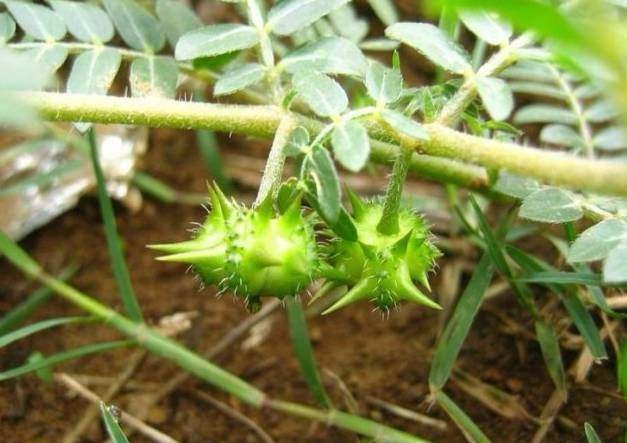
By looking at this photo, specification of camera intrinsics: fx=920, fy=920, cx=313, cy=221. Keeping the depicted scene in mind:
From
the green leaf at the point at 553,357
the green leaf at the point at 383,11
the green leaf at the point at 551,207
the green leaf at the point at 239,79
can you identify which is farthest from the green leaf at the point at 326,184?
the green leaf at the point at 383,11

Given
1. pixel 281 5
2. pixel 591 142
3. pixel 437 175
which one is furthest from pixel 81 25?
pixel 591 142

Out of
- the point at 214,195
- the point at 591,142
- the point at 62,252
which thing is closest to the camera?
the point at 214,195

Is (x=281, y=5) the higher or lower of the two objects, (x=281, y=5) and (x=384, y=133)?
the higher

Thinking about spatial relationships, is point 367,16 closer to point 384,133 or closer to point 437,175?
point 437,175

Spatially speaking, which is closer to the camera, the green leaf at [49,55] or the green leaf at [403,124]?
the green leaf at [403,124]

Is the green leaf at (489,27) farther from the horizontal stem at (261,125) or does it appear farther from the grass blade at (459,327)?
the grass blade at (459,327)

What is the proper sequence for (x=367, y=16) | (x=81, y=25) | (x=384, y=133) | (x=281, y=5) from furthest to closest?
(x=367, y=16)
(x=81, y=25)
(x=281, y=5)
(x=384, y=133)
